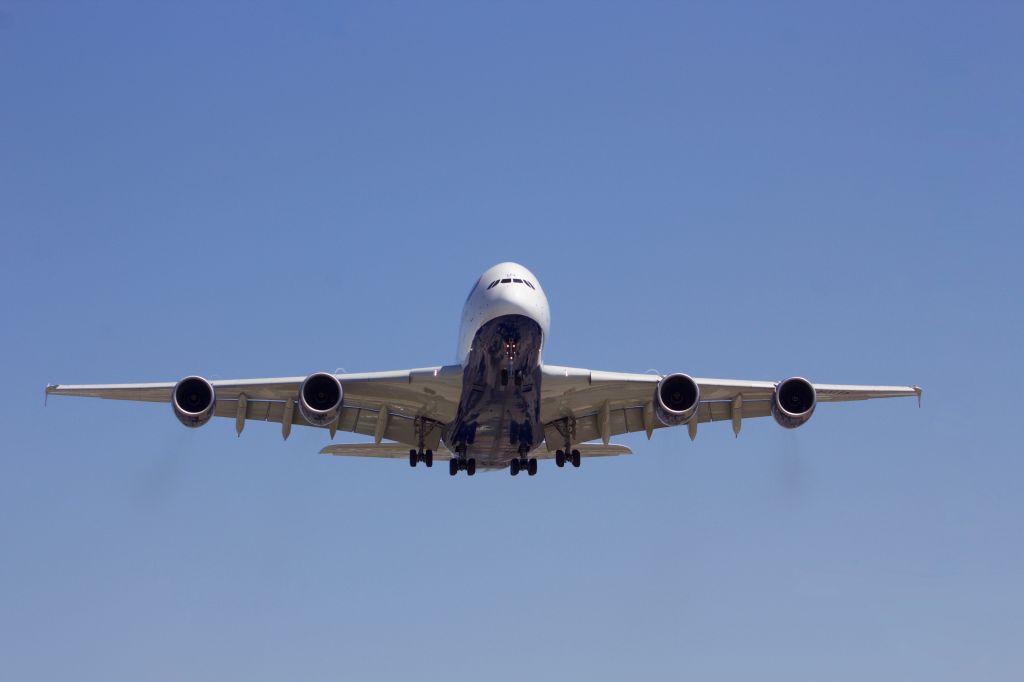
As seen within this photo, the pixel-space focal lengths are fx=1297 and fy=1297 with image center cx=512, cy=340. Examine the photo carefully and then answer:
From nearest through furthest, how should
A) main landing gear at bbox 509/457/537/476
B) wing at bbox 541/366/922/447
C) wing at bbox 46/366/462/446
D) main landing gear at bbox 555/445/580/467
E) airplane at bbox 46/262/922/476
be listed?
airplane at bbox 46/262/922/476
wing at bbox 46/366/462/446
wing at bbox 541/366/922/447
main landing gear at bbox 509/457/537/476
main landing gear at bbox 555/445/580/467

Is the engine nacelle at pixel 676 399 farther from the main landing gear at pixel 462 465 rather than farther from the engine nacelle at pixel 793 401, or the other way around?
the main landing gear at pixel 462 465

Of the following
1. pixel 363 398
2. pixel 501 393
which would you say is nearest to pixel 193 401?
pixel 363 398

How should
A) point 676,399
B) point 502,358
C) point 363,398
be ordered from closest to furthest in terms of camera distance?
1. point 502,358
2. point 676,399
3. point 363,398

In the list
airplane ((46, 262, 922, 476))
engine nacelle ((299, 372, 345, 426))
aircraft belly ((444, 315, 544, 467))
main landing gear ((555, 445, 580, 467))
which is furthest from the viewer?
main landing gear ((555, 445, 580, 467))

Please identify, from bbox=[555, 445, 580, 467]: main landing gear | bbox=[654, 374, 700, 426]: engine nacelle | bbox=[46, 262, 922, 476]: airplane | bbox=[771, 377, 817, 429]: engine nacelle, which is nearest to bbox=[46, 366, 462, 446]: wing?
bbox=[46, 262, 922, 476]: airplane

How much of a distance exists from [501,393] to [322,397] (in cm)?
483

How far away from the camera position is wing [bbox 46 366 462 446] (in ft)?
117

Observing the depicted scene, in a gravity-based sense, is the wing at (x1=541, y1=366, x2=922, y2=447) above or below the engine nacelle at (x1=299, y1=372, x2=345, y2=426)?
above

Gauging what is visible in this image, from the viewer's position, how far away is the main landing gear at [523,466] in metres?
38.8

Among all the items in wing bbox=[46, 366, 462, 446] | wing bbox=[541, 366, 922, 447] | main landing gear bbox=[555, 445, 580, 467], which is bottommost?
main landing gear bbox=[555, 445, 580, 467]

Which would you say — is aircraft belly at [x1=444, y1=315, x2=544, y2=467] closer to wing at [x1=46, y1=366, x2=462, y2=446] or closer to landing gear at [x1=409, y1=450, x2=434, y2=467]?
wing at [x1=46, y1=366, x2=462, y2=446]

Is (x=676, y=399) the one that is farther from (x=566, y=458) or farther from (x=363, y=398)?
(x=363, y=398)

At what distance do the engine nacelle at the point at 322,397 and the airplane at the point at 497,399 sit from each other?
27mm

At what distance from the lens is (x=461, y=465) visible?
38938mm
